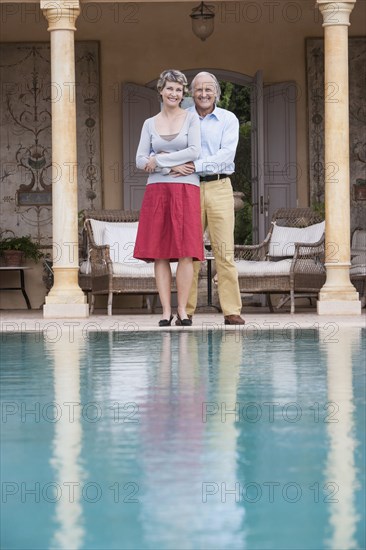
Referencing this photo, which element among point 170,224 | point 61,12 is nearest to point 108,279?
point 61,12

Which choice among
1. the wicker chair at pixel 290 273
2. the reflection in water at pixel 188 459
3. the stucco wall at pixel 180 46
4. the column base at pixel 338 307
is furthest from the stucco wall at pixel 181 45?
the reflection in water at pixel 188 459

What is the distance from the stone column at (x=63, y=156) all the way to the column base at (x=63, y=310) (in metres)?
0.05

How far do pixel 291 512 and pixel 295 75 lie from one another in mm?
10849

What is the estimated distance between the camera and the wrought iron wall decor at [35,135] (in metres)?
13.0

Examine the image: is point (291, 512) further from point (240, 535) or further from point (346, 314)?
point (346, 314)

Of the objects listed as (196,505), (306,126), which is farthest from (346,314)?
(196,505)

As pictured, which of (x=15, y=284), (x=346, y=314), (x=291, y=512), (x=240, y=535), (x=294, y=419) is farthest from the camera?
(x=15, y=284)

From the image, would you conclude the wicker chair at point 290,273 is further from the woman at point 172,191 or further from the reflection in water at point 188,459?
the reflection in water at point 188,459

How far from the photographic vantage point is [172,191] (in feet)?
25.7

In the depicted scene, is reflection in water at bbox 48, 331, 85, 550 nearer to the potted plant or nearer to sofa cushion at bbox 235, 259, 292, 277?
sofa cushion at bbox 235, 259, 292, 277

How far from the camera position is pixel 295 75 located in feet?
42.9

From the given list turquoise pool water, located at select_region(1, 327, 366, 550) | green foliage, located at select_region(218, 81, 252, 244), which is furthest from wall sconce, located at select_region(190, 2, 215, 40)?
green foliage, located at select_region(218, 81, 252, 244)

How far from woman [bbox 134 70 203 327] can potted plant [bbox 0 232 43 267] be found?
481 cm

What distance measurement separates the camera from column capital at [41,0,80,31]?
10.2 meters
